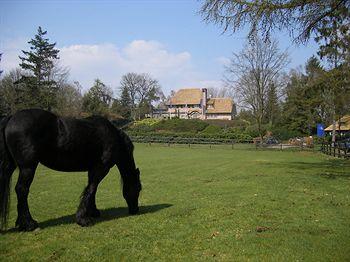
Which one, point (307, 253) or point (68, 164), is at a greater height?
point (68, 164)

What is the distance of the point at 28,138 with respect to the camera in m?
6.56

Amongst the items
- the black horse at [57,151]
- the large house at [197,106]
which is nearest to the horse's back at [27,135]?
the black horse at [57,151]

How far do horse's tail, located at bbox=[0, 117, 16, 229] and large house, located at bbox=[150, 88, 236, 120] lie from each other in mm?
91289

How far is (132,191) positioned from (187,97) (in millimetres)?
99675

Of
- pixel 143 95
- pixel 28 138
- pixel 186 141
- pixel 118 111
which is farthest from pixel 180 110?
pixel 28 138

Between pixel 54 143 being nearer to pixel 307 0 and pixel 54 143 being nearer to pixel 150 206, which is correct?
pixel 150 206

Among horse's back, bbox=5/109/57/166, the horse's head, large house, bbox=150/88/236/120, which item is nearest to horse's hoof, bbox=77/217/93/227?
the horse's head

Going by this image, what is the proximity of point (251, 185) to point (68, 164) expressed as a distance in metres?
7.56

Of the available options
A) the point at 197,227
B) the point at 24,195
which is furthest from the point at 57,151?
the point at 197,227

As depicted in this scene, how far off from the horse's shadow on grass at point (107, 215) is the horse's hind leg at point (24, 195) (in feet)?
0.89

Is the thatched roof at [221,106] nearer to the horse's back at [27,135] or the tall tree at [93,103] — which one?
the tall tree at [93,103]

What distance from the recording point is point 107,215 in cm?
838

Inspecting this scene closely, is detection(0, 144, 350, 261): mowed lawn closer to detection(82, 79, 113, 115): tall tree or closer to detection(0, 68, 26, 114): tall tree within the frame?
detection(0, 68, 26, 114): tall tree

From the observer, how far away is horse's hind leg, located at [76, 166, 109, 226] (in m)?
7.20
